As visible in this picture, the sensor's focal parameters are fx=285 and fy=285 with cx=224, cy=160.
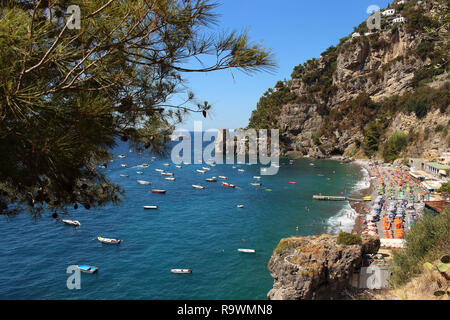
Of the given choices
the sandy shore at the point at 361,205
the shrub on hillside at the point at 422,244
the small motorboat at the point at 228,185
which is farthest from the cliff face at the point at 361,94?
the shrub on hillside at the point at 422,244

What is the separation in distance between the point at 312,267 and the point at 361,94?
61148 mm

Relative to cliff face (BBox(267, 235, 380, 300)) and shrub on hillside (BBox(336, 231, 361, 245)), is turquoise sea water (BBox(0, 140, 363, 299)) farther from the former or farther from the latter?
shrub on hillside (BBox(336, 231, 361, 245))

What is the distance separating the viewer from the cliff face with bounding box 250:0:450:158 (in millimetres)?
51062

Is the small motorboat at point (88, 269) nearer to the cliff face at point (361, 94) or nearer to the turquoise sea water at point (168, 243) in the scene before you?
the turquoise sea water at point (168, 243)

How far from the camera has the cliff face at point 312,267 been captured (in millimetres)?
12000

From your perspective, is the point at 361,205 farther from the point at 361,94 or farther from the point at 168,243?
the point at 361,94

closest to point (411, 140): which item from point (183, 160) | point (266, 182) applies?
point (266, 182)

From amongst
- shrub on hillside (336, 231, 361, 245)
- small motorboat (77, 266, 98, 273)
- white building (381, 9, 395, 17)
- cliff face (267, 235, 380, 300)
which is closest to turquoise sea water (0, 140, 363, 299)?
small motorboat (77, 266, 98, 273)

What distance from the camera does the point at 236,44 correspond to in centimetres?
340

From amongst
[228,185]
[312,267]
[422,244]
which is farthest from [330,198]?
[422,244]

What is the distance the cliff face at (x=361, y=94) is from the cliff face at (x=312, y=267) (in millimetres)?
41994

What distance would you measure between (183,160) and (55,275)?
191 ft

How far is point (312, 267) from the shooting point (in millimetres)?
12133
